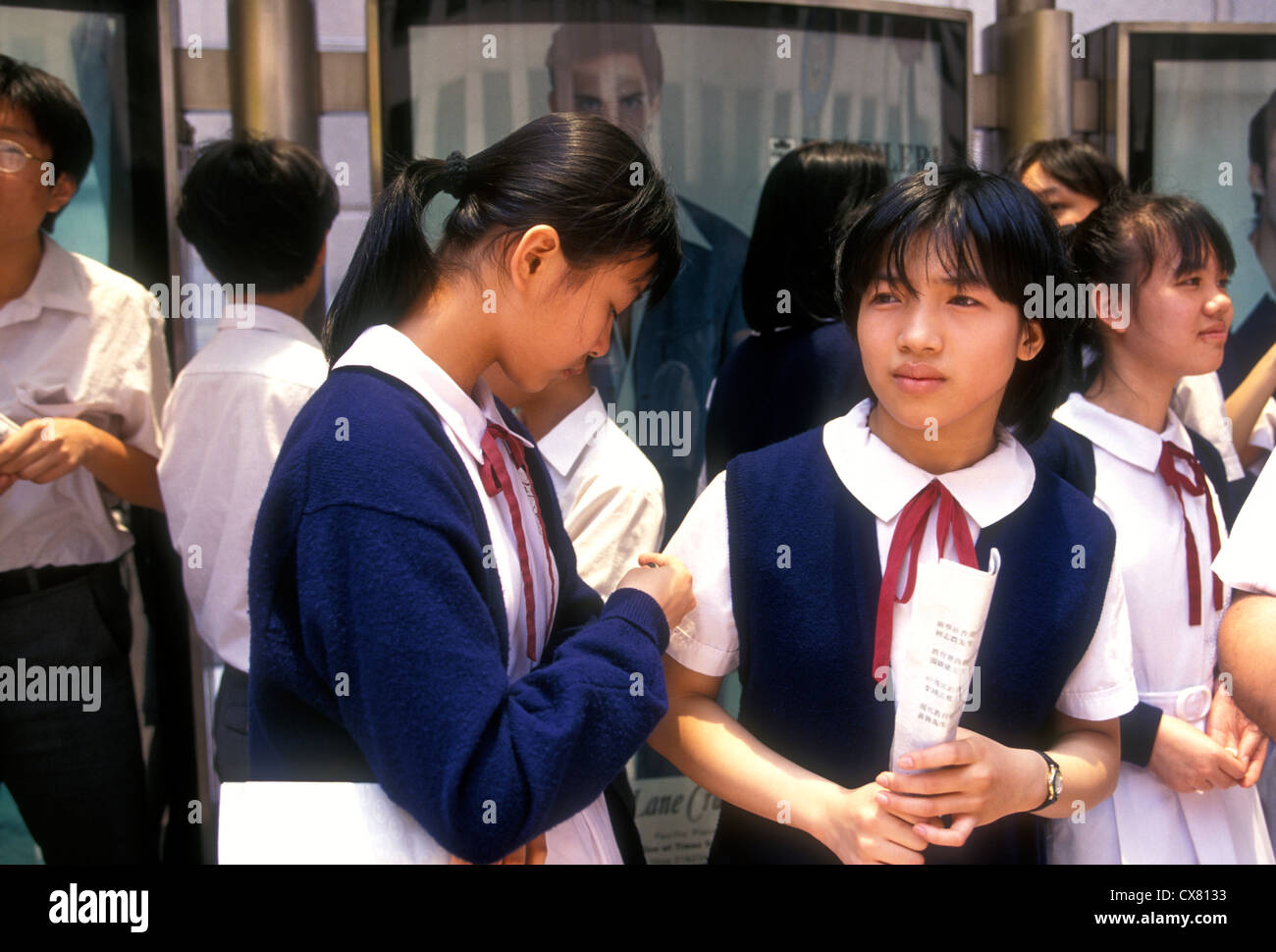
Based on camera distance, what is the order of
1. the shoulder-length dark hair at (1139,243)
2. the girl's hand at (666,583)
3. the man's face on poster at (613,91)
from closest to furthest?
the girl's hand at (666,583)
the shoulder-length dark hair at (1139,243)
the man's face on poster at (613,91)

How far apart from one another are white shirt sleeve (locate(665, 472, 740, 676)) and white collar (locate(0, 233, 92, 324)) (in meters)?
1.03

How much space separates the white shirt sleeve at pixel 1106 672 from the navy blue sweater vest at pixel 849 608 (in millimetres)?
22

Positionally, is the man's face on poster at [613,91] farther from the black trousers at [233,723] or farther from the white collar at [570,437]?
the black trousers at [233,723]

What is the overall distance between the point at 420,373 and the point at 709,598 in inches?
18.0

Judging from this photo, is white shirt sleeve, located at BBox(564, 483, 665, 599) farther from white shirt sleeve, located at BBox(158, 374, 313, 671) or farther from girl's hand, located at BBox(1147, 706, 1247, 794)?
girl's hand, located at BBox(1147, 706, 1247, 794)

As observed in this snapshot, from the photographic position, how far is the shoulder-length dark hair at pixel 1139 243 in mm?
1559

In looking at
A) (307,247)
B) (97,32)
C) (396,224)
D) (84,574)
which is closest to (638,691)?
(396,224)

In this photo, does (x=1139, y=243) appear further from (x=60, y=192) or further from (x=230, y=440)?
(x=60, y=192)

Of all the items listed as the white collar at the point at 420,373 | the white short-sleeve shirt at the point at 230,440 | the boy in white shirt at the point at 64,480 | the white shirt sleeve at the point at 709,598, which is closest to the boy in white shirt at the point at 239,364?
the white short-sleeve shirt at the point at 230,440

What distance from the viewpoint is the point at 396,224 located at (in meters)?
1.15

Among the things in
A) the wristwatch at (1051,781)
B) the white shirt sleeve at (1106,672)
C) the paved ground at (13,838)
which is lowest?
the paved ground at (13,838)

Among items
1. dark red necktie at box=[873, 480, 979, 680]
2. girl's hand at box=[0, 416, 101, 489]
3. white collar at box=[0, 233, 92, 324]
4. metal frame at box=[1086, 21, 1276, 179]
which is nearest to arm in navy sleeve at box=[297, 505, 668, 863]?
dark red necktie at box=[873, 480, 979, 680]

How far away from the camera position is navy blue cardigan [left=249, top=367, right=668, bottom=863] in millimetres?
960

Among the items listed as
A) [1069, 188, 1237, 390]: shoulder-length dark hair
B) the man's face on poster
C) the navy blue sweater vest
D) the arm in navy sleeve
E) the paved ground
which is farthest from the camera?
the man's face on poster
